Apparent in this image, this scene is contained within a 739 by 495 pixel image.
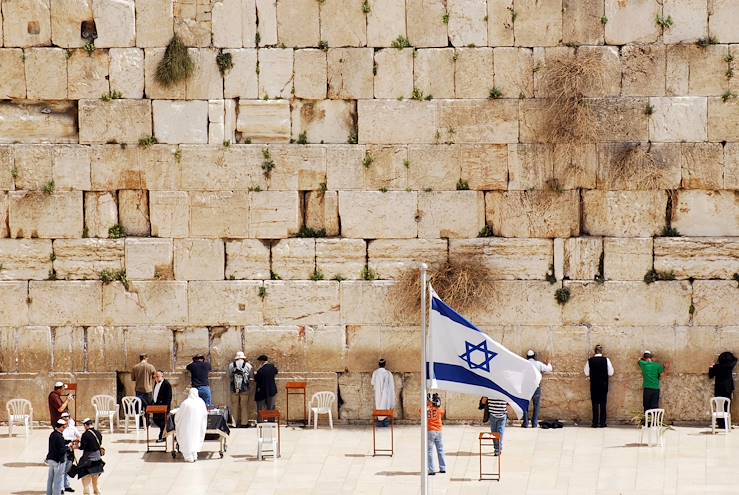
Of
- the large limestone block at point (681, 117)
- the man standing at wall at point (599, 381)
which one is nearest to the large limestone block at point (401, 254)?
the man standing at wall at point (599, 381)

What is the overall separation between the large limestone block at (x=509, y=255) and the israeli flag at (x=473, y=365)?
5873 mm

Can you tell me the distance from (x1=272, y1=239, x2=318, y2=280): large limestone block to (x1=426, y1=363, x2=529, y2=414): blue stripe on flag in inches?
252

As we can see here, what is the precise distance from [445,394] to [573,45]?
581 cm

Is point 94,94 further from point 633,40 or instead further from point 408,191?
point 633,40

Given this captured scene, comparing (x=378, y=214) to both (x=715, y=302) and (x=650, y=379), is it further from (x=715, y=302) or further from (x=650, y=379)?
(x=715, y=302)

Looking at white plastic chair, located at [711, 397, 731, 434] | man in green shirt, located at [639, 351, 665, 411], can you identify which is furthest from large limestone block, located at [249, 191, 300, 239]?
white plastic chair, located at [711, 397, 731, 434]

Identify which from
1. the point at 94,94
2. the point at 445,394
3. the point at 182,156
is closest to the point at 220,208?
the point at 182,156

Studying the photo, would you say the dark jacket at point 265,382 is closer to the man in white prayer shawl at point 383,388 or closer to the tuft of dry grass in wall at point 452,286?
the man in white prayer shawl at point 383,388

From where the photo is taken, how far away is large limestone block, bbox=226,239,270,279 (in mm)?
26047

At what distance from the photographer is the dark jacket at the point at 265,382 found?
2555cm

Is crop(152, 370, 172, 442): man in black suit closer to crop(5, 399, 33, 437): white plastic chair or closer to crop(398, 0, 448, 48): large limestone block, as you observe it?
crop(5, 399, 33, 437): white plastic chair

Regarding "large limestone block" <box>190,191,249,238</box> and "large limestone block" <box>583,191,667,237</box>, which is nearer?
"large limestone block" <box>583,191,667,237</box>

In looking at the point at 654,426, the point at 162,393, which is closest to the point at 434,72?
the point at 654,426

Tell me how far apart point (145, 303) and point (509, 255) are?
583 centimetres
